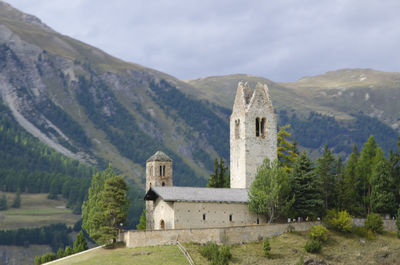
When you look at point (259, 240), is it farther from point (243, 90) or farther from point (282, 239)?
point (243, 90)

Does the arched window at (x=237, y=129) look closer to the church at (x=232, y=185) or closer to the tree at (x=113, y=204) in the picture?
the church at (x=232, y=185)

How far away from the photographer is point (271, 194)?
78.5m

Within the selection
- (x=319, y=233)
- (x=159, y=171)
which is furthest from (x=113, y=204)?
(x=319, y=233)

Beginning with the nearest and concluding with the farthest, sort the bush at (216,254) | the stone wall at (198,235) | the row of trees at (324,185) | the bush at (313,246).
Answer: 1. the bush at (216,254)
2. the stone wall at (198,235)
3. the bush at (313,246)
4. the row of trees at (324,185)

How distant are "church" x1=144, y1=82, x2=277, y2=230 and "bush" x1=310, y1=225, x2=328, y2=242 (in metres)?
7.41

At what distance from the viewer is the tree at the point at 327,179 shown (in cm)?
8612

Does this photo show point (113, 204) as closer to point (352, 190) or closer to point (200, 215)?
point (200, 215)

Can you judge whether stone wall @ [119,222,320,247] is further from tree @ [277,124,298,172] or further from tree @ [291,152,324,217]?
tree @ [277,124,298,172]

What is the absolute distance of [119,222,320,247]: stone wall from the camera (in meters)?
70.7

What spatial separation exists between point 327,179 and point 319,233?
13216 mm

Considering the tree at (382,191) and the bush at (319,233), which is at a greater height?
the tree at (382,191)

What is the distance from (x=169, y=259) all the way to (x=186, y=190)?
14.1 metres

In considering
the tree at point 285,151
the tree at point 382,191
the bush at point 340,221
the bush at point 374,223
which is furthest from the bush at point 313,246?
the tree at point 285,151

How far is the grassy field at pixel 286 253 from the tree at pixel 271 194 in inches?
175
